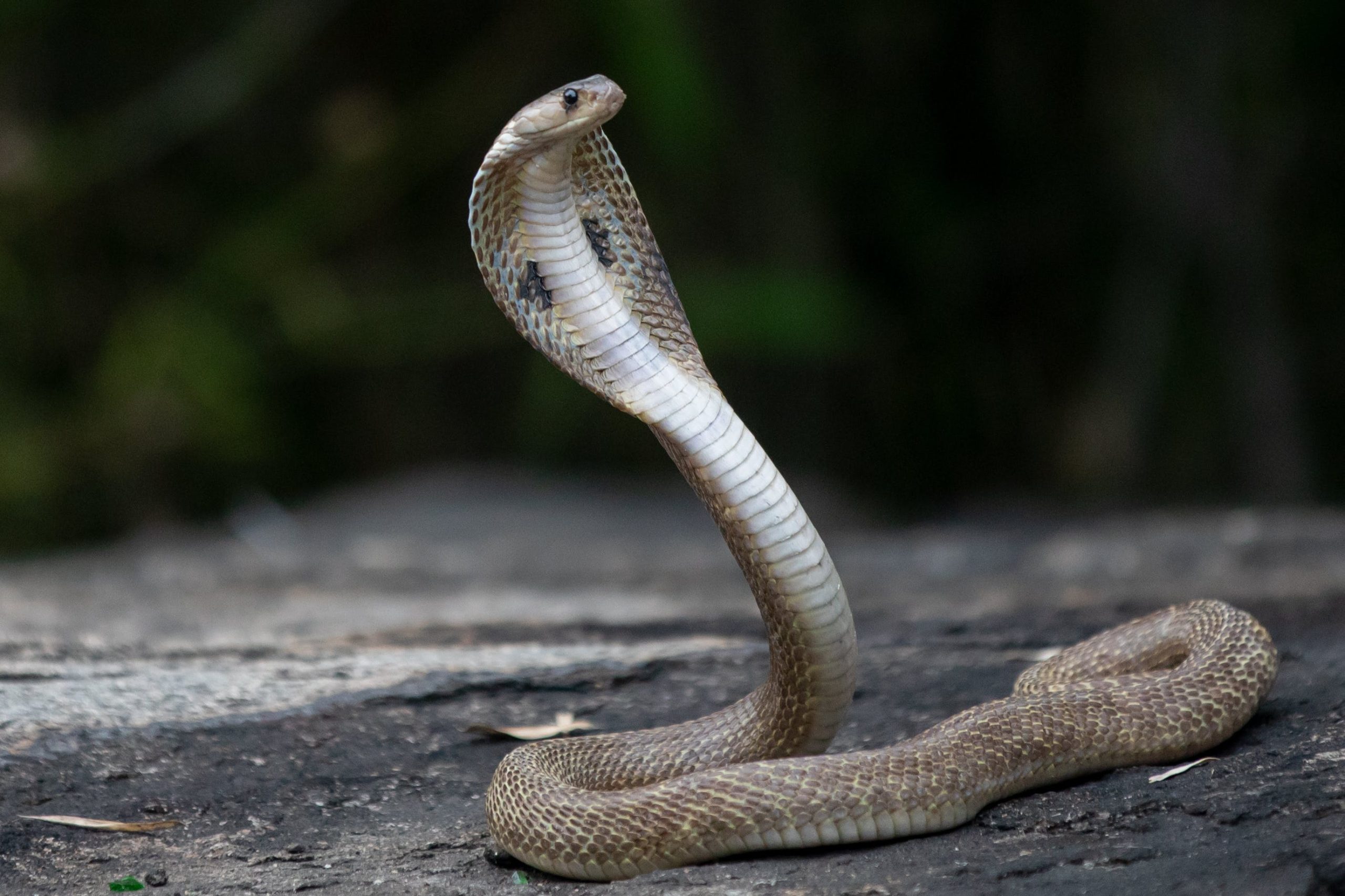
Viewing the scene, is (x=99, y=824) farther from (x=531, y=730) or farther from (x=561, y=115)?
(x=561, y=115)

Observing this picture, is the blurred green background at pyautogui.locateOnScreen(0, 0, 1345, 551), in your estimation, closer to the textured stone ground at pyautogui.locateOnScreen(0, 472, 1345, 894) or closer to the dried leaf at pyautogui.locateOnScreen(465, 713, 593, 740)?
the textured stone ground at pyautogui.locateOnScreen(0, 472, 1345, 894)

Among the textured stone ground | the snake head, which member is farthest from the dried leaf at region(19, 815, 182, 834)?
the snake head

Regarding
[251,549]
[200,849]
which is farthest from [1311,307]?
[200,849]

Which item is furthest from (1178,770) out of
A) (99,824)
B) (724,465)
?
(99,824)

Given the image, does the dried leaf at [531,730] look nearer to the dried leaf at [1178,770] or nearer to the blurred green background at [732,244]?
the dried leaf at [1178,770]

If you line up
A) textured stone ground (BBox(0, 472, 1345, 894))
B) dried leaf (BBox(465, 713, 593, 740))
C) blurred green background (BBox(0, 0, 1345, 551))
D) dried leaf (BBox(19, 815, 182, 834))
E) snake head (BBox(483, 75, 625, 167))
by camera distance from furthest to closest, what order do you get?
blurred green background (BBox(0, 0, 1345, 551))
dried leaf (BBox(465, 713, 593, 740))
dried leaf (BBox(19, 815, 182, 834))
snake head (BBox(483, 75, 625, 167))
textured stone ground (BBox(0, 472, 1345, 894))

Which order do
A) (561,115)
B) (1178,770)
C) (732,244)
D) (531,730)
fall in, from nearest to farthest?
(561,115) → (1178,770) → (531,730) → (732,244)
